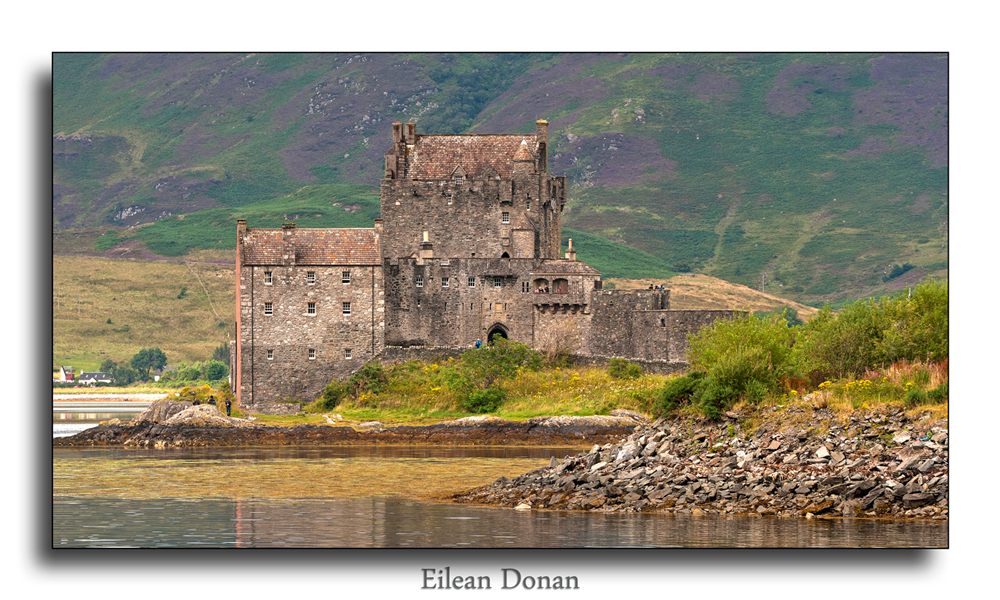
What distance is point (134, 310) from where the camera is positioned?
141250mm

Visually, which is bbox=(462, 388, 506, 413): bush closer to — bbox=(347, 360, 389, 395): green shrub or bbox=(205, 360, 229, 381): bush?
bbox=(347, 360, 389, 395): green shrub

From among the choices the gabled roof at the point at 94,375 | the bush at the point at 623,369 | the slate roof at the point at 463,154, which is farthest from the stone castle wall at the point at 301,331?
the gabled roof at the point at 94,375

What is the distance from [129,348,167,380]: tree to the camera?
131 metres

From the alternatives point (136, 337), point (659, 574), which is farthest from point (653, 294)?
point (136, 337)

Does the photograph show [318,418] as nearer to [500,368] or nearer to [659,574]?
[500,368]

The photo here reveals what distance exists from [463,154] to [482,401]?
1971 cm

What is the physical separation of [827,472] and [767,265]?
16821 centimetres

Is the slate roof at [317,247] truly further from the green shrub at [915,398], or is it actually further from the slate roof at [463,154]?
the green shrub at [915,398]

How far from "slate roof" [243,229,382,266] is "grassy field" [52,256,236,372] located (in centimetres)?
4498

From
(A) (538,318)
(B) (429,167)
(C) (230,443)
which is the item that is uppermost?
(B) (429,167)

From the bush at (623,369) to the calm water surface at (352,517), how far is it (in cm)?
2048

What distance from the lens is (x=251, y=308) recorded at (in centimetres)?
7988

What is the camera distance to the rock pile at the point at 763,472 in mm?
31516

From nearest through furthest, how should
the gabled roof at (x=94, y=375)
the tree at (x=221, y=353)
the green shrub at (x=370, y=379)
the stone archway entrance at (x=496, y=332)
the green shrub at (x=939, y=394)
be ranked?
1. the green shrub at (x=939, y=394)
2. the green shrub at (x=370, y=379)
3. the stone archway entrance at (x=496, y=332)
4. the gabled roof at (x=94, y=375)
5. the tree at (x=221, y=353)
